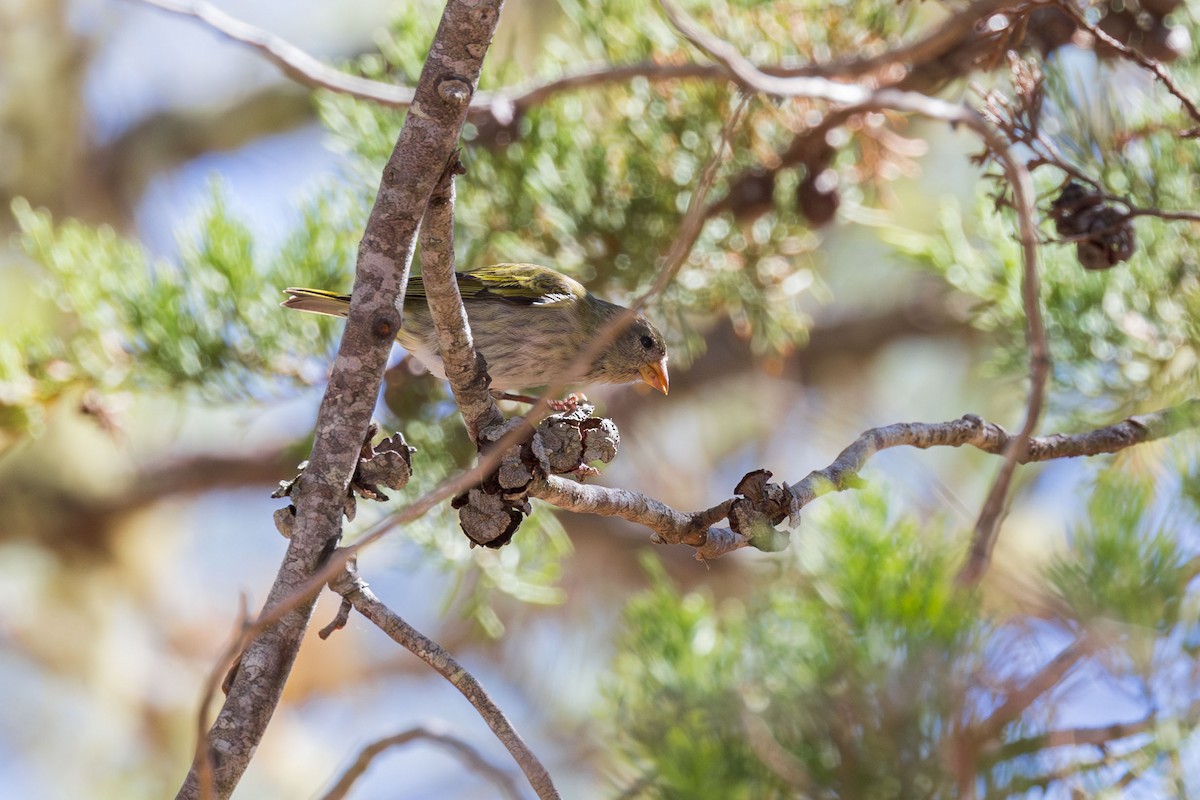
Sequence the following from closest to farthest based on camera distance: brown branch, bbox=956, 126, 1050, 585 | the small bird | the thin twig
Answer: the thin twig, brown branch, bbox=956, 126, 1050, 585, the small bird

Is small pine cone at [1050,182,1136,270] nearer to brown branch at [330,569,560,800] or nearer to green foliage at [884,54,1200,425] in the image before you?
green foliage at [884,54,1200,425]

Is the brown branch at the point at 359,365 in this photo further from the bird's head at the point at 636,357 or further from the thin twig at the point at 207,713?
the bird's head at the point at 636,357

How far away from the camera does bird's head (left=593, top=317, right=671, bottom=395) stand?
70.8 inches

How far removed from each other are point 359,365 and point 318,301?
0.80 meters

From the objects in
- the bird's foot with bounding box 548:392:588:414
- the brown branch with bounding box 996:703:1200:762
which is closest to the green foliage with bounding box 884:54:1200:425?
the bird's foot with bounding box 548:392:588:414

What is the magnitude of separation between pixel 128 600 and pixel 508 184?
147 cm

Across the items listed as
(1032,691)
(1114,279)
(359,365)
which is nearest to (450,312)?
(359,365)

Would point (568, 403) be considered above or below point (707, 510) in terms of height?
above

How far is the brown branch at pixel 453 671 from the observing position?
80 centimetres

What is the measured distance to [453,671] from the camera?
0.81 meters

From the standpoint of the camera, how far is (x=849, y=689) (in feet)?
3.02

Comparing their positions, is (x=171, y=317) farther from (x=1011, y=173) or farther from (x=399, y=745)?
(x=1011, y=173)

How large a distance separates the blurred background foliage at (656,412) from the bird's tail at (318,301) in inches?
4.5

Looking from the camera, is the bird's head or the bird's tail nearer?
the bird's tail
